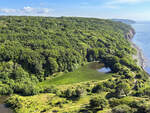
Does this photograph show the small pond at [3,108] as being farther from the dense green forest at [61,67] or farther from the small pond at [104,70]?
the small pond at [104,70]

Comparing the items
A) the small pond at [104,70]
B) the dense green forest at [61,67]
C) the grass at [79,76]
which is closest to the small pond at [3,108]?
the dense green forest at [61,67]

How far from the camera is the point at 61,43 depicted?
396ft

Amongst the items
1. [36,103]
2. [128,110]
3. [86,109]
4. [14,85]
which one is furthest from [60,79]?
[128,110]

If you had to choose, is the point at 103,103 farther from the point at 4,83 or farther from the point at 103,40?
the point at 103,40

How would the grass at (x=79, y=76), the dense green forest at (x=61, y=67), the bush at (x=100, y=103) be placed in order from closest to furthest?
the bush at (x=100, y=103) → the dense green forest at (x=61, y=67) → the grass at (x=79, y=76)

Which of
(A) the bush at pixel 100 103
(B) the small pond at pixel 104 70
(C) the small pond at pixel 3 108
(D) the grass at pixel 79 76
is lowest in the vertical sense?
(C) the small pond at pixel 3 108

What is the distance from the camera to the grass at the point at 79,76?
3364 inches

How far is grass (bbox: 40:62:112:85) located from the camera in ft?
280

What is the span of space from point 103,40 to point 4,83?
101961 mm

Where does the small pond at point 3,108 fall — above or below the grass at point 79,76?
below

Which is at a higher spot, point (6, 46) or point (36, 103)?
point (6, 46)

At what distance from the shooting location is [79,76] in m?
93.3

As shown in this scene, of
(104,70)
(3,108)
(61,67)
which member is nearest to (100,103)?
(3,108)

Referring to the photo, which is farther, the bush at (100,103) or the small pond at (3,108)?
the small pond at (3,108)
